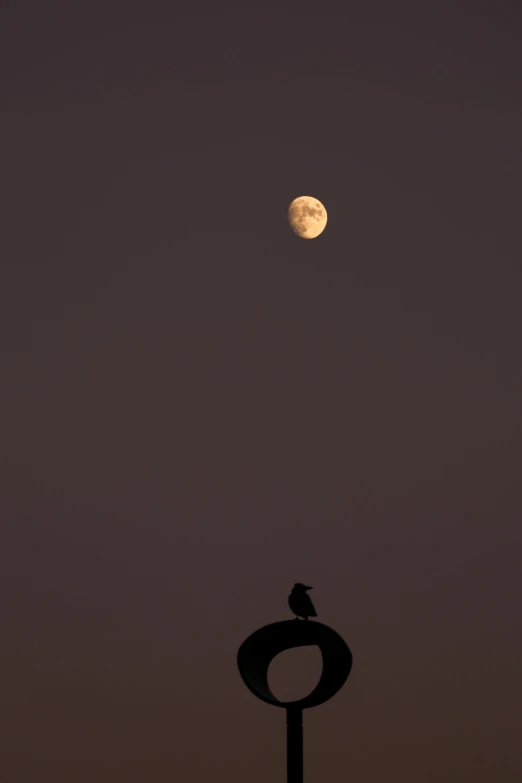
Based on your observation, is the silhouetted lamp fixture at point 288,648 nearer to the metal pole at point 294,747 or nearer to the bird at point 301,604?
the metal pole at point 294,747

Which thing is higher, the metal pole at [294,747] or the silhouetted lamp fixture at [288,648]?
the silhouetted lamp fixture at [288,648]

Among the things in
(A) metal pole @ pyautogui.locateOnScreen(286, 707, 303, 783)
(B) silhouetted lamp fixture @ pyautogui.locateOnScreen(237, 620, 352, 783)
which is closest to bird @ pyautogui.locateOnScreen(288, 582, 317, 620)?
(B) silhouetted lamp fixture @ pyautogui.locateOnScreen(237, 620, 352, 783)

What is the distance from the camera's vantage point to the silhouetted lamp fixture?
5234mm

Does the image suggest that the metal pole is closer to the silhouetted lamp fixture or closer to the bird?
the silhouetted lamp fixture

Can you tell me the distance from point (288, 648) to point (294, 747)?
0.51 m

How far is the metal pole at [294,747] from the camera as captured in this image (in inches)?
205

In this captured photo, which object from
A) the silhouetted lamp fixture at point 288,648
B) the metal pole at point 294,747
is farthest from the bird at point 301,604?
the metal pole at point 294,747

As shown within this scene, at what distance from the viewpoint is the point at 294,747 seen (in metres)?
5.23

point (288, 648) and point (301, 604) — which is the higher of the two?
point (301, 604)

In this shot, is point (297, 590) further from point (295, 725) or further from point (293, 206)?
point (293, 206)

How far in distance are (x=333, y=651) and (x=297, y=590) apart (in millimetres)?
446

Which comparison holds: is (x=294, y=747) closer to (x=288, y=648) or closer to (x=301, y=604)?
(x=288, y=648)

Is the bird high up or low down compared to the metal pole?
up

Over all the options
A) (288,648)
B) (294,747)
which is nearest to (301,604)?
(288,648)
